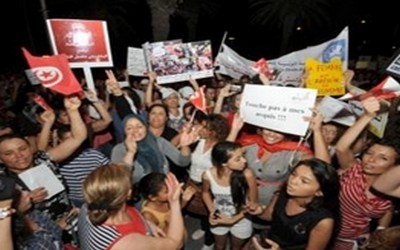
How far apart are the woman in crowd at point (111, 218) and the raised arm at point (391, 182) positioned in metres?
1.45

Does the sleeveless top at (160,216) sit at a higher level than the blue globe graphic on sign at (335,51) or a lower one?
lower

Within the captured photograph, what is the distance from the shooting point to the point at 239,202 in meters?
3.87

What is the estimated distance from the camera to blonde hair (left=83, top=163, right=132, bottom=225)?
2.43 metres

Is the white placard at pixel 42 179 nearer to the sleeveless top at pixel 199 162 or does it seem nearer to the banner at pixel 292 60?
the sleeveless top at pixel 199 162

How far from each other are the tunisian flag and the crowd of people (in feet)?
0.51

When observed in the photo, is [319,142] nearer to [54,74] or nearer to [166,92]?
[54,74]

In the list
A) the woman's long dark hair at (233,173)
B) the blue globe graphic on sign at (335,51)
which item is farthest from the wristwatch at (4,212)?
the blue globe graphic on sign at (335,51)

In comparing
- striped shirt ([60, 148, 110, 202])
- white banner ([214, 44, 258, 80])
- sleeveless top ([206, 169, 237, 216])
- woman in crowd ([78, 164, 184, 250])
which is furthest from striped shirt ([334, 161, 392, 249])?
white banner ([214, 44, 258, 80])

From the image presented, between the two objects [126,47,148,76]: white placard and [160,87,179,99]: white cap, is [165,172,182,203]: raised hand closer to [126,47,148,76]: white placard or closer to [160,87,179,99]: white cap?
[160,87,179,99]: white cap

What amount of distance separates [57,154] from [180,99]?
9.35 feet

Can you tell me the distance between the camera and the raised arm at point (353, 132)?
3416 millimetres

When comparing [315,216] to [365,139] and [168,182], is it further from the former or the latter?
[365,139]

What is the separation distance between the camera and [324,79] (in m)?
4.24

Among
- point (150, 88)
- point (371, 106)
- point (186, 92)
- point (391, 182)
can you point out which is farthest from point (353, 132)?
point (186, 92)
